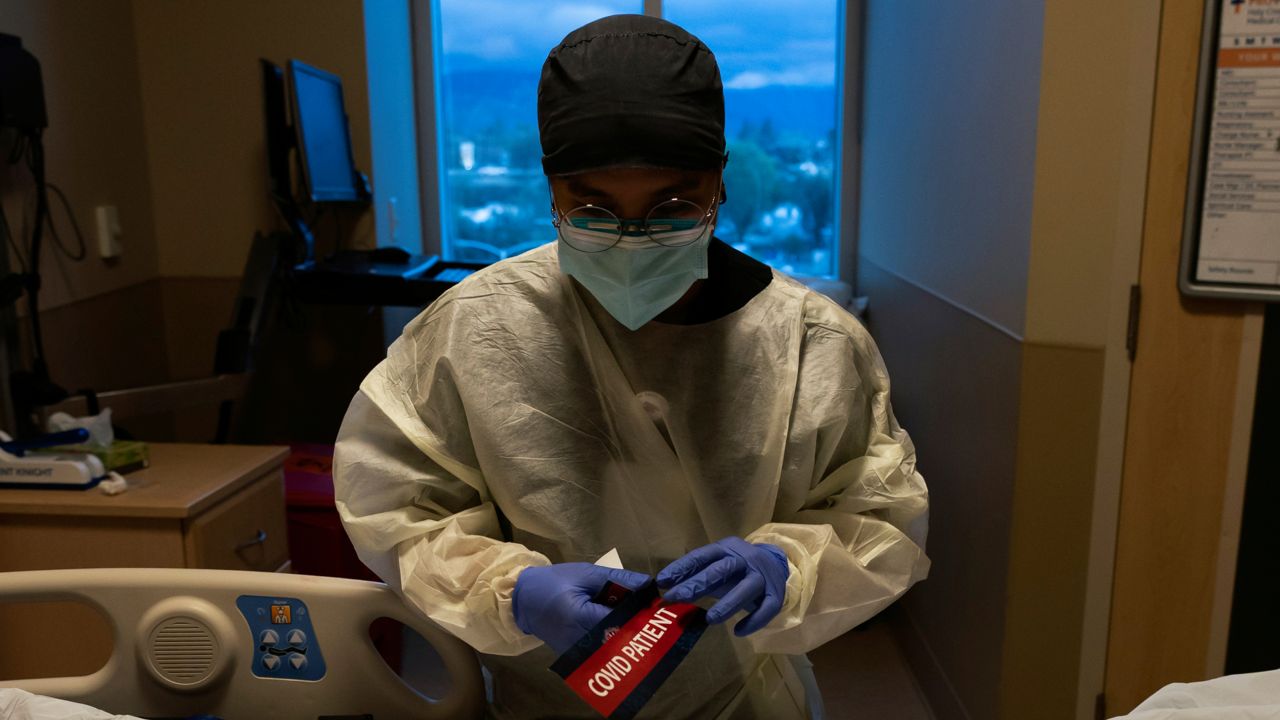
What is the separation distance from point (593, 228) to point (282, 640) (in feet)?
2.01

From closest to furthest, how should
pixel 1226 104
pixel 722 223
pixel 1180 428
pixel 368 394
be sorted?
1. pixel 368 394
2. pixel 1226 104
3. pixel 1180 428
4. pixel 722 223

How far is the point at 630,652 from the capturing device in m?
0.90

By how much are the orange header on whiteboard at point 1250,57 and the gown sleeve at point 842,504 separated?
1.02 metres

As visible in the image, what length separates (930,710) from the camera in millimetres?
2455

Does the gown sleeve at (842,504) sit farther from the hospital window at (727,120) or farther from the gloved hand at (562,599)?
the hospital window at (727,120)

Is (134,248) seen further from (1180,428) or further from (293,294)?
(1180,428)

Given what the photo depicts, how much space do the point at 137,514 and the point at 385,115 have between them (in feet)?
5.72

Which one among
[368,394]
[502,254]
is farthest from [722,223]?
[368,394]

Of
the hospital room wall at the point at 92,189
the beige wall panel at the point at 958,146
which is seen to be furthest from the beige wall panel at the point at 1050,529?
the hospital room wall at the point at 92,189

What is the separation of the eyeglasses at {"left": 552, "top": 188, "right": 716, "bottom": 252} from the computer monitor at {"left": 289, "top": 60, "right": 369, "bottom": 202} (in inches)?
60.9

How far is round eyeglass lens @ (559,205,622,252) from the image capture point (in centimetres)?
108

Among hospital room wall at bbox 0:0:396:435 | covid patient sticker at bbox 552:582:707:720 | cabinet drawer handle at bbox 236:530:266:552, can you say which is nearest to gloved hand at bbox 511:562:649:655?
covid patient sticker at bbox 552:582:707:720

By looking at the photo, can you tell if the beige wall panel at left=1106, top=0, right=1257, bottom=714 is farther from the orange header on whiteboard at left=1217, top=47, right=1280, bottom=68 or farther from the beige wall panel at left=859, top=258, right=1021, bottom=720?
the beige wall panel at left=859, top=258, right=1021, bottom=720

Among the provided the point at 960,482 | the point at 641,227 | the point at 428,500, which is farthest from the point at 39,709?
the point at 960,482
